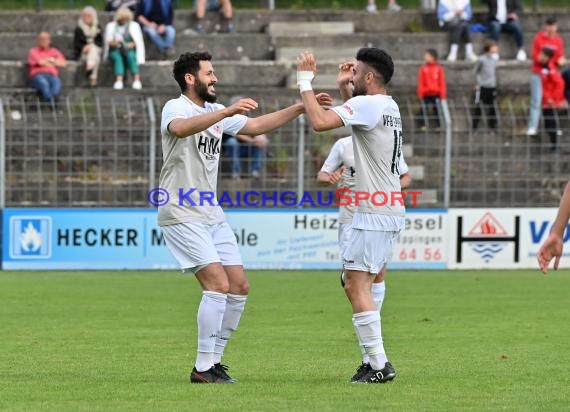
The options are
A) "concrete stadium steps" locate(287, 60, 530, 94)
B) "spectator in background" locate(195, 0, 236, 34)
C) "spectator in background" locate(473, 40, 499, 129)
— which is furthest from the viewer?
"spectator in background" locate(195, 0, 236, 34)

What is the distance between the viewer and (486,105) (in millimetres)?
25359

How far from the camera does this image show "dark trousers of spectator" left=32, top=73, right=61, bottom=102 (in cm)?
2583

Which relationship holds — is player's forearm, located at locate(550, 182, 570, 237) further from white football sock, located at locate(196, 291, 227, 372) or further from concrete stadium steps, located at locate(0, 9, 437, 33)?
concrete stadium steps, located at locate(0, 9, 437, 33)

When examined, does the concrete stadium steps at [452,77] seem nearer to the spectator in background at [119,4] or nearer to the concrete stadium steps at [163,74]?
the concrete stadium steps at [163,74]

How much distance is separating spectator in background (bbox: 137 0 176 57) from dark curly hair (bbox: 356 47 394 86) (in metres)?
19.5

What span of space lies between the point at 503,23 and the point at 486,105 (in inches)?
219

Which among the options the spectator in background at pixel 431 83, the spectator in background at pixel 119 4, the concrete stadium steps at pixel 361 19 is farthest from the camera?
the concrete stadium steps at pixel 361 19

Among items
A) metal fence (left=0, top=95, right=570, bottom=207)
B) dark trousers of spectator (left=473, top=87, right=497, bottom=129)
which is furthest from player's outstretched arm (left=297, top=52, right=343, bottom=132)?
dark trousers of spectator (left=473, top=87, right=497, bottom=129)

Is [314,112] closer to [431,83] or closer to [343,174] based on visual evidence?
[343,174]

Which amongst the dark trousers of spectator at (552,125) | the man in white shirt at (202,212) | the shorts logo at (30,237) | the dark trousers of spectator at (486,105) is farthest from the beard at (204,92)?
the dark trousers of spectator at (486,105)

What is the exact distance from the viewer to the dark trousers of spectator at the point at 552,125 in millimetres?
24234

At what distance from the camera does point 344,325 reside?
14445 millimetres

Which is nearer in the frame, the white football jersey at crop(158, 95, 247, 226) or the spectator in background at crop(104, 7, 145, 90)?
the white football jersey at crop(158, 95, 247, 226)

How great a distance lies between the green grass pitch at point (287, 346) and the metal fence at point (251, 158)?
2.24m
